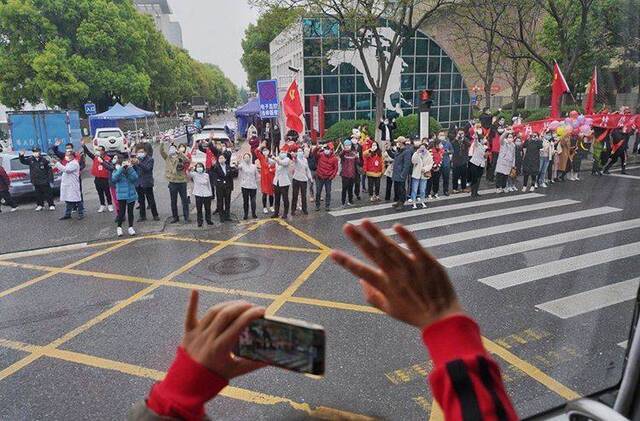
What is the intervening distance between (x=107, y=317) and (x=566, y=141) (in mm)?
11840

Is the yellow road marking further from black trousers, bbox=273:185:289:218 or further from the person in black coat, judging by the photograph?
black trousers, bbox=273:185:289:218

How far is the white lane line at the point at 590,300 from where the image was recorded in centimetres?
511

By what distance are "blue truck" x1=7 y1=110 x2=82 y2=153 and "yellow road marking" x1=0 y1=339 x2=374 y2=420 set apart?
52.8ft

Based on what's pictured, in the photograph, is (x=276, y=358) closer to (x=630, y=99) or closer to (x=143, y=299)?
(x=630, y=99)

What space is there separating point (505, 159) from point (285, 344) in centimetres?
1188

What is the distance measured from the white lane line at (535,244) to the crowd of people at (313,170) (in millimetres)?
1860

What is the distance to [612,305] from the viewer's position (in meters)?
5.15

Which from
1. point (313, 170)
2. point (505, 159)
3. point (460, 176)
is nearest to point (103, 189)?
point (313, 170)

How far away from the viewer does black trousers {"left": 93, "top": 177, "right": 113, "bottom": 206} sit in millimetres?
10727

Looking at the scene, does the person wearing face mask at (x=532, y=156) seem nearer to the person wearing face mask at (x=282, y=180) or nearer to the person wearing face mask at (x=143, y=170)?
the person wearing face mask at (x=282, y=180)

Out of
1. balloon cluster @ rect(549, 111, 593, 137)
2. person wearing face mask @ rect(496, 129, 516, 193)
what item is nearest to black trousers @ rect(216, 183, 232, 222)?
person wearing face mask @ rect(496, 129, 516, 193)

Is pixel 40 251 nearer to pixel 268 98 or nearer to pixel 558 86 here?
pixel 268 98

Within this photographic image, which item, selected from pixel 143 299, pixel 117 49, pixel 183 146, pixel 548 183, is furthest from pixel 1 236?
pixel 117 49

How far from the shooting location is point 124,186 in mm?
9039
